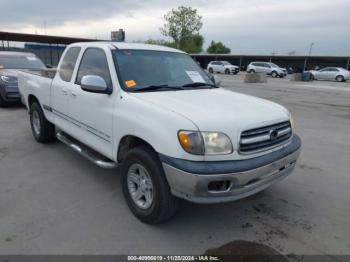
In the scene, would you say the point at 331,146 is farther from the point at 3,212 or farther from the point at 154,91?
the point at 3,212

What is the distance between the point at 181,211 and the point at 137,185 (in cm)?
64

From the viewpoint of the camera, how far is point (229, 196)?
9.40 feet

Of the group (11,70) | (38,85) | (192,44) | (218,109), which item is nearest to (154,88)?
(218,109)

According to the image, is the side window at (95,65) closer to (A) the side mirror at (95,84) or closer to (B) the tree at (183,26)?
(A) the side mirror at (95,84)

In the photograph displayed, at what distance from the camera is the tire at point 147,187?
3.00 metres

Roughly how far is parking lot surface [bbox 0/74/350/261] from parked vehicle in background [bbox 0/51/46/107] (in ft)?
16.1

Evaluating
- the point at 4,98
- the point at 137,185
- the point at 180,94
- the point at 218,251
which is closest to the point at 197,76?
the point at 180,94

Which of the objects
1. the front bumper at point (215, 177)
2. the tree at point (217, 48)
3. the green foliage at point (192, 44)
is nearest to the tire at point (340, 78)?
the green foliage at point (192, 44)

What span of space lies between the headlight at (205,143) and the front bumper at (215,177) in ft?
0.34

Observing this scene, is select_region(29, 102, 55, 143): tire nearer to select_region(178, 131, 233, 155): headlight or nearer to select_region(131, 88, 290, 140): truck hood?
select_region(131, 88, 290, 140): truck hood

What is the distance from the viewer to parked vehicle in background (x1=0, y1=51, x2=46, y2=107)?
9.37m

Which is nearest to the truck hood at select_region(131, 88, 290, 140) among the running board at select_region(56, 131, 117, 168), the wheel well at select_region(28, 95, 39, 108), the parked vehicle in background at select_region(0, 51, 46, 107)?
the running board at select_region(56, 131, 117, 168)

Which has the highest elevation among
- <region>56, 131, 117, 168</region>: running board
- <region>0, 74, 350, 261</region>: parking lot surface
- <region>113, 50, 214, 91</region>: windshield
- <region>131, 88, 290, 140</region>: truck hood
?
<region>113, 50, 214, 91</region>: windshield

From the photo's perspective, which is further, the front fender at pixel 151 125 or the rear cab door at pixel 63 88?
the rear cab door at pixel 63 88
